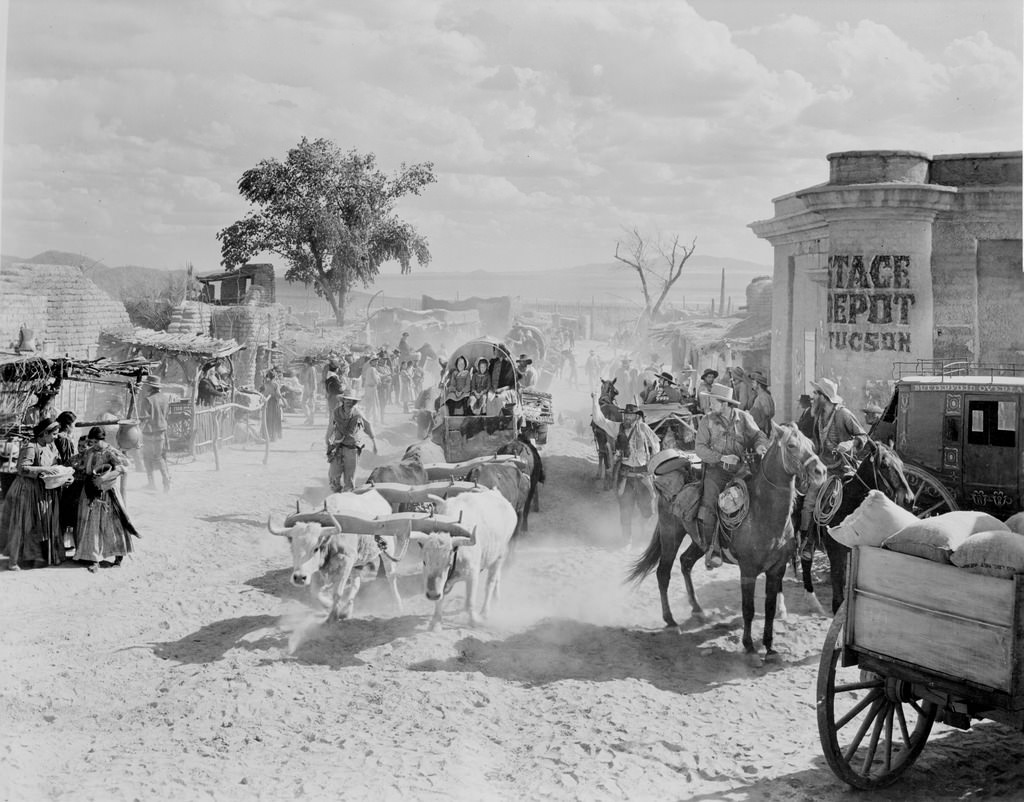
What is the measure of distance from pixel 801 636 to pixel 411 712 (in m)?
3.75

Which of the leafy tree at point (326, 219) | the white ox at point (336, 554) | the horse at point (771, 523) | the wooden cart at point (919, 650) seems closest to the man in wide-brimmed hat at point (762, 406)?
the horse at point (771, 523)

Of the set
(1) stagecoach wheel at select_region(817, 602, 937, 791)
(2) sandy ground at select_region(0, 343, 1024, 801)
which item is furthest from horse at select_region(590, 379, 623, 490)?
(1) stagecoach wheel at select_region(817, 602, 937, 791)

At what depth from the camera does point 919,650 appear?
502 cm

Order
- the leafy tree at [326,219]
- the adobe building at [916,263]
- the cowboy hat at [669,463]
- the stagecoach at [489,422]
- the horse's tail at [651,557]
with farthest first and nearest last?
the leafy tree at [326,219] → the adobe building at [916,263] → the stagecoach at [489,422] → the horse's tail at [651,557] → the cowboy hat at [669,463]

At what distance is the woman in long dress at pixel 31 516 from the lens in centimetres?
950

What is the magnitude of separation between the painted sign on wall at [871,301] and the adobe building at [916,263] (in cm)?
2

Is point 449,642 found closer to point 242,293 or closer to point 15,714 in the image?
point 15,714

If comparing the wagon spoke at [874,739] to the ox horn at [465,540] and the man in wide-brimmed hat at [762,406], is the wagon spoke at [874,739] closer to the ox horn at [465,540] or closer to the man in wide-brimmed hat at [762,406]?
Result: the ox horn at [465,540]

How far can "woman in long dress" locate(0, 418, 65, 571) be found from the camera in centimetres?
950

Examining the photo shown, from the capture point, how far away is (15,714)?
6645 mm

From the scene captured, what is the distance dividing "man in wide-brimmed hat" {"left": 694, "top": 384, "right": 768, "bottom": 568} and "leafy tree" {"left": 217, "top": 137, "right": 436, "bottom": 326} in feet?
66.3

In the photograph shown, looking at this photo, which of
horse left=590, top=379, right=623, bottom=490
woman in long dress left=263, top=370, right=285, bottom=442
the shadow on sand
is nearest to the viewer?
the shadow on sand

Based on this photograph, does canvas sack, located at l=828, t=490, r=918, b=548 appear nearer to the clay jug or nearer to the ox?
the ox

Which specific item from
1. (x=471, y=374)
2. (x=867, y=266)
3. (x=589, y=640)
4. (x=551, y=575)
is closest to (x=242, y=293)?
(x=471, y=374)
